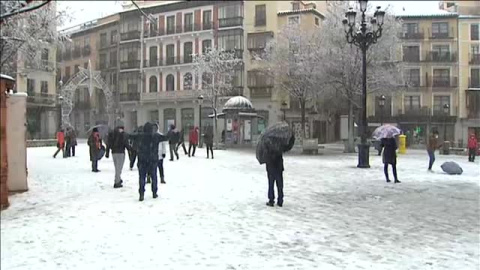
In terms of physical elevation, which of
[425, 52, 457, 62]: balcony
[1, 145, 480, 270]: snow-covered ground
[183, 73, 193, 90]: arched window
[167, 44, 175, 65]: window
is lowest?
[1, 145, 480, 270]: snow-covered ground

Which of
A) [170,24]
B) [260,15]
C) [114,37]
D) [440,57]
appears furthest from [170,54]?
[440,57]

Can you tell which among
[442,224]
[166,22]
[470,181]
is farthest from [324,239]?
[166,22]

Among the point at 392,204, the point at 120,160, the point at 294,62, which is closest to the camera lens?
the point at 392,204

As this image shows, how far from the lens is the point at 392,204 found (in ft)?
32.5

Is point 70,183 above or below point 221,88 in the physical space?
below

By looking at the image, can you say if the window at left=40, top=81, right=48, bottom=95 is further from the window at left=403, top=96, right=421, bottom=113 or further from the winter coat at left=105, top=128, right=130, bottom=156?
the winter coat at left=105, top=128, right=130, bottom=156

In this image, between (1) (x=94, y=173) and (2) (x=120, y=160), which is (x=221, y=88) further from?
(2) (x=120, y=160)

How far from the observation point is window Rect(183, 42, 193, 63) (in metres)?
49.7

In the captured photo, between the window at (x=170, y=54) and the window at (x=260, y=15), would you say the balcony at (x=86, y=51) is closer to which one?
the window at (x=170, y=54)

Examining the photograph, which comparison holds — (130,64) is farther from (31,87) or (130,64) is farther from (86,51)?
(31,87)

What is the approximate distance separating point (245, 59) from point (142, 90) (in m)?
12.5

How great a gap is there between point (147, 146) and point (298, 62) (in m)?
21.7

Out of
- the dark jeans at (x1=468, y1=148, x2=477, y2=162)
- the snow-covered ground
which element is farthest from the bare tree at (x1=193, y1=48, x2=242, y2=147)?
the snow-covered ground

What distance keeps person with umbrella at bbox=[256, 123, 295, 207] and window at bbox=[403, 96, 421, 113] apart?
42842 millimetres
